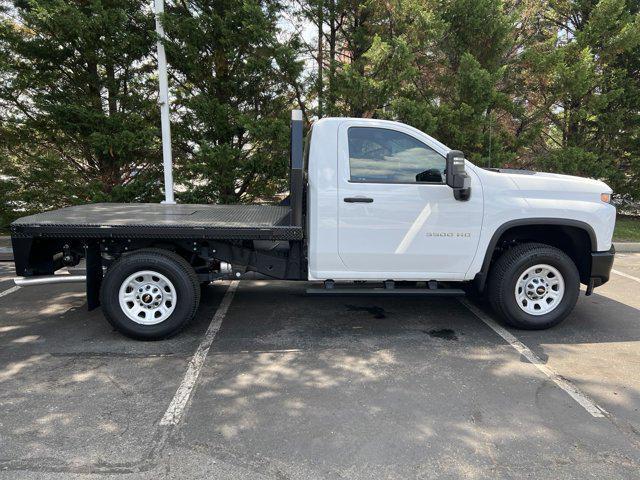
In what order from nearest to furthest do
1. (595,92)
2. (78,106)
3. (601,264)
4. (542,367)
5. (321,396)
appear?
(321,396)
(542,367)
(601,264)
(78,106)
(595,92)

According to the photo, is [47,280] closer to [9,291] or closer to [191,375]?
[191,375]

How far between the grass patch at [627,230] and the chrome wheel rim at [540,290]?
19.3 feet

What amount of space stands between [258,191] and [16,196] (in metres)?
4.73

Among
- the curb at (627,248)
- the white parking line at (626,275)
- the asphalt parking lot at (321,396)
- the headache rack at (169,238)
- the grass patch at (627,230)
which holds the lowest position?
the asphalt parking lot at (321,396)

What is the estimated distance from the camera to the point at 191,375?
381 cm

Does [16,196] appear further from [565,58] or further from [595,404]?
[565,58]

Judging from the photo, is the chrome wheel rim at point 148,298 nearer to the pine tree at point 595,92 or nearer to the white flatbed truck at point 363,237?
the white flatbed truck at point 363,237

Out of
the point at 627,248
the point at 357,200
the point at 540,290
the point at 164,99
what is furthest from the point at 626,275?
the point at 164,99

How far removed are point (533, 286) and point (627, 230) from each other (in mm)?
7637

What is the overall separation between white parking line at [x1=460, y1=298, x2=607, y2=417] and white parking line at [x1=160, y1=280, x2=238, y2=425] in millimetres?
2915

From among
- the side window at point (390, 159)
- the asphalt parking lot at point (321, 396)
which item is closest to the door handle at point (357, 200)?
the side window at point (390, 159)

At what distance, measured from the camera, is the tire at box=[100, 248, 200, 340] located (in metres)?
4.36

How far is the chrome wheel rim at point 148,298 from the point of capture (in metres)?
4.42

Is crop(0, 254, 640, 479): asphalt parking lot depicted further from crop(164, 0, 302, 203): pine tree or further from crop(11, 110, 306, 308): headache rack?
crop(164, 0, 302, 203): pine tree
